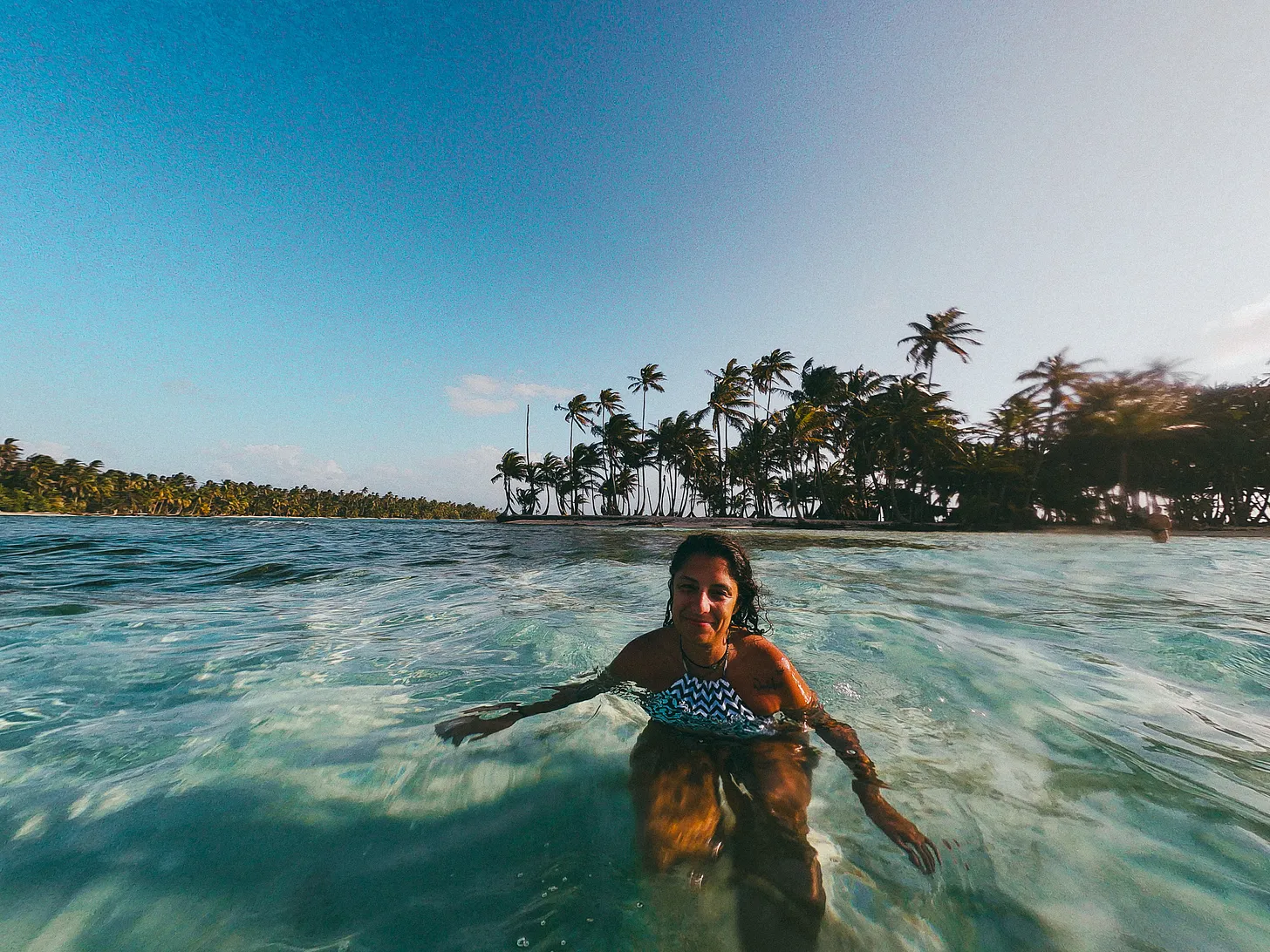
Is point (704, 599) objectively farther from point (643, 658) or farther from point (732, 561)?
point (643, 658)

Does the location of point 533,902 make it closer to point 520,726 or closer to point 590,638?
point 520,726

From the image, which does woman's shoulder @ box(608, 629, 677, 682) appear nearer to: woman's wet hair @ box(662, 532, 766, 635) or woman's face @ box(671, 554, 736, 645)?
woman's wet hair @ box(662, 532, 766, 635)

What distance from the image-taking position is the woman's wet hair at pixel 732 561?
250cm

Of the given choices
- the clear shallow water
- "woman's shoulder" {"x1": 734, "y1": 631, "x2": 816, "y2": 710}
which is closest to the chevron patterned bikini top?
"woman's shoulder" {"x1": 734, "y1": 631, "x2": 816, "y2": 710}

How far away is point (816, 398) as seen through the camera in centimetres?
4297

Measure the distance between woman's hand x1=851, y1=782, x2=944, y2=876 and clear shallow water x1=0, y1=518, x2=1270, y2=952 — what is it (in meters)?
0.06

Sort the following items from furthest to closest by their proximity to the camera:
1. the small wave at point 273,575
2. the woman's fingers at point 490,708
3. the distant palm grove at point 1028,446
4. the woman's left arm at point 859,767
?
the distant palm grove at point 1028,446
the small wave at point 273,575
the woman's fingers at point 490,708
the woman's left arm at point 859,767

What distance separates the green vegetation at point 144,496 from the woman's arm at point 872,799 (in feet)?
346

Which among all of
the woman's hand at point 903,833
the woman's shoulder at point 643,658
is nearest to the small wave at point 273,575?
the woman's shoulder at point 643,658

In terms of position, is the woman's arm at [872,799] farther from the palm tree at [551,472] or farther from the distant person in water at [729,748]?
Answer: the palm tree at [551,472]

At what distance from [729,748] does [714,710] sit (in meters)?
0.19

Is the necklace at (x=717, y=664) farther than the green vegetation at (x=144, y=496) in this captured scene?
No

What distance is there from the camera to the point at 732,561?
260 cm

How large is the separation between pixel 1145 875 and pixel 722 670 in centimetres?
162
